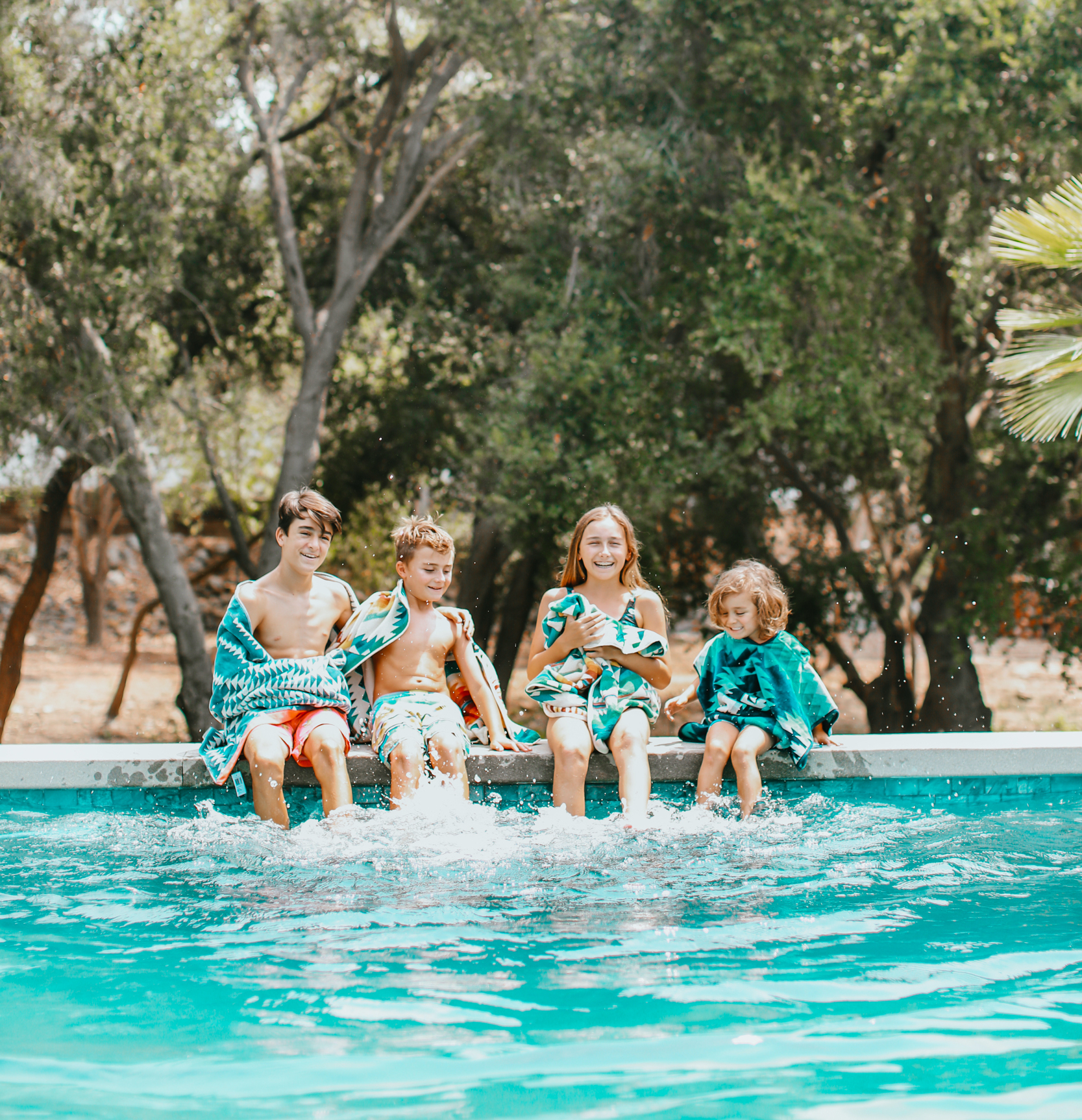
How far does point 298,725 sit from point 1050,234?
5.10 meters

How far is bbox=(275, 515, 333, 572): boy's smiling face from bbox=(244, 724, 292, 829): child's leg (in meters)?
0.73

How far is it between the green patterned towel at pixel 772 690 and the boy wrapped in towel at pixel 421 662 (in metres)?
0.91

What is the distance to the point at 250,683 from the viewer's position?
15.1 feet

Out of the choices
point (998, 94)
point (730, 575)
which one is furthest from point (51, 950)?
point (998, 94)

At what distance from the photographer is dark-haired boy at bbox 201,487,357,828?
4.36 m

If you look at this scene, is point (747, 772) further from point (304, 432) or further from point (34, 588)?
point (34, 588)

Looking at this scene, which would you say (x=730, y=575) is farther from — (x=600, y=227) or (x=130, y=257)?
(x=130, y=257)

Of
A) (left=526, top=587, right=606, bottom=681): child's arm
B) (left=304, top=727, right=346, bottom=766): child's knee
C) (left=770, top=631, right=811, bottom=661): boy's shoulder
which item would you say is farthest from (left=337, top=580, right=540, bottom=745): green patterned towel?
(left=770, top=631, right=811, bottom=661): boy's shoulder

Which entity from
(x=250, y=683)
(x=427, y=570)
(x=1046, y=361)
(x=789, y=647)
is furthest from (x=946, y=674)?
(x=250, y=683)

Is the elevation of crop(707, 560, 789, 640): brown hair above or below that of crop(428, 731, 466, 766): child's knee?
above

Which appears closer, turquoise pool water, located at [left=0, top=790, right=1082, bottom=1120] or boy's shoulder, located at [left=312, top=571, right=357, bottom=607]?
turquoise pool water, located at [left=0, top=790, right=1082, bottom=1120]

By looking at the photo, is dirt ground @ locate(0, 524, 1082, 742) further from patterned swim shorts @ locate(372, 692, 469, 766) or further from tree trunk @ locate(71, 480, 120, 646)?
patterned swim shorts @ locate(372, 692, 469, 766)

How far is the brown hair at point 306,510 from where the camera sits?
4.60 metres

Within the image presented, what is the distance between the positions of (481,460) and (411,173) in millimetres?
3422
